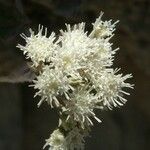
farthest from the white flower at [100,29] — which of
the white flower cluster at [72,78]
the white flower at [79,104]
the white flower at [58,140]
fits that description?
the white flower at [58,140]

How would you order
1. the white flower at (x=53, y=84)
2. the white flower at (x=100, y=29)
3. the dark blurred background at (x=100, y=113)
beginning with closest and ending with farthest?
the white flower at (x=53, y=84) < the white flower at (x=100, y=29) < the dark blurred background at (x=100, y=113)

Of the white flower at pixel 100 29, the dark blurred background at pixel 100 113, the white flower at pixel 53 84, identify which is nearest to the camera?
the white flower at pixel 53 84

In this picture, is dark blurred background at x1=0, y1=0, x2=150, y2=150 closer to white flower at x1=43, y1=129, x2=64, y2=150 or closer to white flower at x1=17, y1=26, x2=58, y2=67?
white flower at x1=17, y1=26, x2=58, y2=67

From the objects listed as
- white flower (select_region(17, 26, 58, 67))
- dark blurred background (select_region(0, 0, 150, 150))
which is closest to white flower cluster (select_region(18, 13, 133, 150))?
white flower (select_region(17, 26, 58, 67))

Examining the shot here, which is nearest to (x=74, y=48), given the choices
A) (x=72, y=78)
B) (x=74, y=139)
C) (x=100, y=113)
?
(x=72, y=78)

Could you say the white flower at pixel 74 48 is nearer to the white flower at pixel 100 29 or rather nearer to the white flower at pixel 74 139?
the white flower at pixel 100 29

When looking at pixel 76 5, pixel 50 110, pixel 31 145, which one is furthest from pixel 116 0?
pixel 31 145

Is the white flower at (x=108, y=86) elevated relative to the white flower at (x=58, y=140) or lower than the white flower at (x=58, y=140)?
elevated

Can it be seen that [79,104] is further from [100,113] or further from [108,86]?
[100,113]
